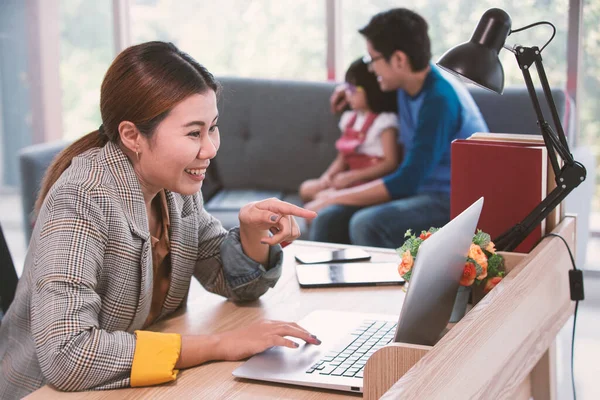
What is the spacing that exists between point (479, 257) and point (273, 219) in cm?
41

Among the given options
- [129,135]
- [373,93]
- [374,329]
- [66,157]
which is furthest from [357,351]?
[373,93]

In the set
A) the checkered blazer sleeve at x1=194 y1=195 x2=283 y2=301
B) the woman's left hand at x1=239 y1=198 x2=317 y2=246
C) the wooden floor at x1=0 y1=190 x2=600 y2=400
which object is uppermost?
the woman's left hand at x1=239 y1=198 x2=317 y2=246

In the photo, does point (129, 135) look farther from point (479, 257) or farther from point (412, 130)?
point (412, 130)

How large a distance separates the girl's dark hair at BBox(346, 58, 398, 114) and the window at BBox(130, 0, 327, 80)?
2.74ft

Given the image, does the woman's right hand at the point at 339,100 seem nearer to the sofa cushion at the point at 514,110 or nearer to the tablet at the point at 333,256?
the sofa cushion at the point at 514,110

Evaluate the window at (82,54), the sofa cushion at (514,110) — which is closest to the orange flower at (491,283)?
the sofa cushion at (514,110)

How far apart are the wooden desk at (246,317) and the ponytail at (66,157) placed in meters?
0.35

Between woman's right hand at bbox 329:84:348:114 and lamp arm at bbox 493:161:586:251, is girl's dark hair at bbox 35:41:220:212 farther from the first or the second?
woman's right hand at bbox 329:84:348:114

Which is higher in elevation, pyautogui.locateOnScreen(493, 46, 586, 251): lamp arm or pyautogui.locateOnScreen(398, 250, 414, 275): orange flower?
pyautogui.locateOnScreen(493, 46, 586, 251): lamp arm

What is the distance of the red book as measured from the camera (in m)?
1.87

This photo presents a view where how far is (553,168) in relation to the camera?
1860 mm

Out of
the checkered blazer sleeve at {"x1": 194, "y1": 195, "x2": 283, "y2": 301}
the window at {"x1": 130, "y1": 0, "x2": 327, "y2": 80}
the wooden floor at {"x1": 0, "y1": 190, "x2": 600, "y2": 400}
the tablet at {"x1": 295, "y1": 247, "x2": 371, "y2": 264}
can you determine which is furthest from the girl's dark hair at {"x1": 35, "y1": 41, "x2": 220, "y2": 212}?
the window at {"x1": 130, "y1": 0, "x2": 327, "y2": 80}

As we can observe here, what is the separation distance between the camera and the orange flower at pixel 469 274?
1.64 metres

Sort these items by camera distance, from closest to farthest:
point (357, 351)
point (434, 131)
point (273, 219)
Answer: point (357, 351) < point (273, 219) < point (434, 131)
